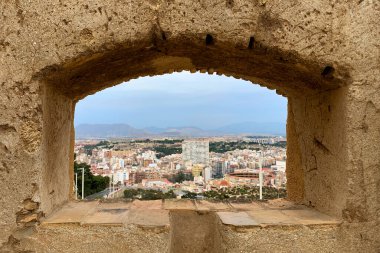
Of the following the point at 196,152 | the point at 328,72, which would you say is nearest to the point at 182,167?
the point at 196,152

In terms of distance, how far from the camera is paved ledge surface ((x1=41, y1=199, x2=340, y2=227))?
2.14 metres

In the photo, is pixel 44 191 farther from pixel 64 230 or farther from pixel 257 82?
pixel 257 82

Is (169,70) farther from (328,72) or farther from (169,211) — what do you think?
(328,72)

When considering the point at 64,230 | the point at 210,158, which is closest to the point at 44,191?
the point at 64,230

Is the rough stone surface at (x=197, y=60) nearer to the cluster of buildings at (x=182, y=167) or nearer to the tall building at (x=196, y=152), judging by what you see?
the cluster of buildings at (x=182, y=167)

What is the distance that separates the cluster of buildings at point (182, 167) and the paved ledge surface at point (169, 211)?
8.06 meters

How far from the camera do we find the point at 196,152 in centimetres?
1752

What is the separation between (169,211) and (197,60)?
981mm

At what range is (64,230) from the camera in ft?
6.79

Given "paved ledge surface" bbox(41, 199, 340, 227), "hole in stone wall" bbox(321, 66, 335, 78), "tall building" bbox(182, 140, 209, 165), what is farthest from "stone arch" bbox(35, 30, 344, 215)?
"tall building" bbox(182, 140, 209, 165)

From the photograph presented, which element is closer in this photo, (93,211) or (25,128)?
(25,128)

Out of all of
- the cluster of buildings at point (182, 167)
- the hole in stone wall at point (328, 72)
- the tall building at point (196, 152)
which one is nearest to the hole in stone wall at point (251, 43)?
the hole in stone wall at point (328, 72)

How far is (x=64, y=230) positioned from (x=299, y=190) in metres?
1.70

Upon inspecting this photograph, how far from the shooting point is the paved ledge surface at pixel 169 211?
7.02 feet
